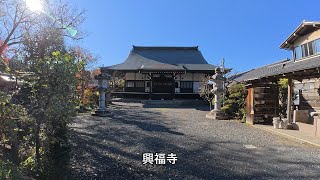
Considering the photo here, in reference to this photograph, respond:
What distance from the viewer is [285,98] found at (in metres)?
13.4

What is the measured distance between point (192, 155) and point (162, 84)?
74.9ft

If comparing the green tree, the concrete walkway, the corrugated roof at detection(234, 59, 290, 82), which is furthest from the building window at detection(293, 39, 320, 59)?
the concrete walkway

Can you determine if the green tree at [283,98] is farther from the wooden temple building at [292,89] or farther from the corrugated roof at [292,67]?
the corrugated roof at [292,67]

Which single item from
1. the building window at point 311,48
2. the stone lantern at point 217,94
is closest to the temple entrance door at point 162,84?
the stone lantern at point 217,94

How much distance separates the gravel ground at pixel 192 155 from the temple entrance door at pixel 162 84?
19.1m

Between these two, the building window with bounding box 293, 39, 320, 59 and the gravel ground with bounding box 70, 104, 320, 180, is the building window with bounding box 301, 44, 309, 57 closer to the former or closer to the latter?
the building window with bounding box 293, 39, 320, 59

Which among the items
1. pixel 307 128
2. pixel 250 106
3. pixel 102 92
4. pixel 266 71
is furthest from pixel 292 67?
pixel 102 92

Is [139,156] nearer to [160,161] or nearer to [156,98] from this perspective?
[160,161]

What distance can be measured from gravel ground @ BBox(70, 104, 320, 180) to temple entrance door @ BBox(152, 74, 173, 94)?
19.1 m

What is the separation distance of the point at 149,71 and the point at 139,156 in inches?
833

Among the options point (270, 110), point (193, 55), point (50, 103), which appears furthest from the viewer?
point (193, 55)

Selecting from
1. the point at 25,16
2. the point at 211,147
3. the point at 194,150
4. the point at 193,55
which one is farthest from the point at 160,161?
the point at 193,55

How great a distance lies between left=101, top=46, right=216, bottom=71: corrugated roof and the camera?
1118 inches

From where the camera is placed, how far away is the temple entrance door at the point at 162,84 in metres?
29.0
